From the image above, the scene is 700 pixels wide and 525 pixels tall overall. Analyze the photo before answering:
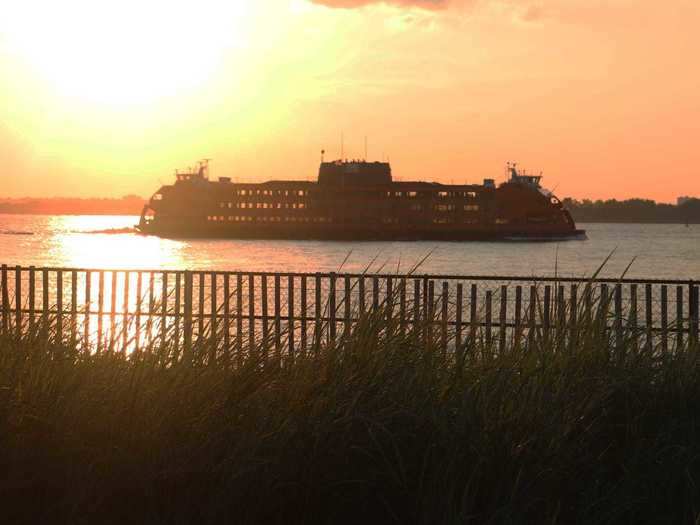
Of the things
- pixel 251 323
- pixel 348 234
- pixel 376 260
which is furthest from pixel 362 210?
pixel 251 323

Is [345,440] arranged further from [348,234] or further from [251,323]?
[348,234]

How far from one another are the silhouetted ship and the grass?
450ft

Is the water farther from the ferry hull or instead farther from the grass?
the grass

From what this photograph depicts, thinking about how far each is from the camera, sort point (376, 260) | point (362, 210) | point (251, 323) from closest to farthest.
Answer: point (251, 323) → point (376, 260) → point (362, 210)

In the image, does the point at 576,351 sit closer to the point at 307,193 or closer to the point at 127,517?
the point at 127,517

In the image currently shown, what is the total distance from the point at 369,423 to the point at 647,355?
2.69 m

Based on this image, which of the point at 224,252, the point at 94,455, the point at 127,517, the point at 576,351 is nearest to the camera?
the point at 127,517

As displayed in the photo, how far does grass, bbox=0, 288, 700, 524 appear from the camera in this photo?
5332 mm

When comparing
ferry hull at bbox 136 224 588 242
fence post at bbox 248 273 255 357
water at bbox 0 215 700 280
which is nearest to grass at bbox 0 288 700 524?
fence post at bbox 248 273 255 357

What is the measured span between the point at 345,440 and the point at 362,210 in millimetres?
139541

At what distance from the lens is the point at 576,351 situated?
700 cm

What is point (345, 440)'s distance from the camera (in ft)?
18.3

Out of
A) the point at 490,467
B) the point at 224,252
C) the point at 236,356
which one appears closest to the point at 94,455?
the point at 236,356

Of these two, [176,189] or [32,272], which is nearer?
[32,272]
